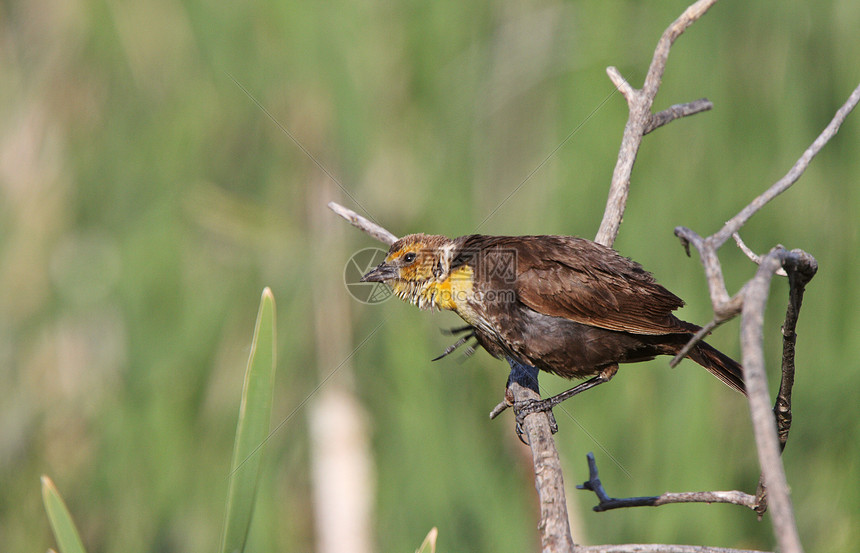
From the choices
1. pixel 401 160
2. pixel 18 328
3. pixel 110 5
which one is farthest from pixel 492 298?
pixel 110 5

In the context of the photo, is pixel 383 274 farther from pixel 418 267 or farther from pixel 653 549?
pixel 653 549

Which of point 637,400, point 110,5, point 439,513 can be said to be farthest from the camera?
point 110,5

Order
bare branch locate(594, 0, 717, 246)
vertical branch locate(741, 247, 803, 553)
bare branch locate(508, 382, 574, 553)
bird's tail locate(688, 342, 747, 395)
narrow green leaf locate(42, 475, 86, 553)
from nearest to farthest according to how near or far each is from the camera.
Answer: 1. vertical branch locate(741, 247, 803, 553)
2. narrow green leaf locate(42, 475, 86, 553)
3. bare branch locate(508, 382, 574, 553)
4. bare branch locate(594, 0, 717, 246)
5. bird's tail locate(688, 342, 747, 395)

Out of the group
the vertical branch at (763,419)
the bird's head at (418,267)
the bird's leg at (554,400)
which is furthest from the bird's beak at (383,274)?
the vertical branch at (763,419)

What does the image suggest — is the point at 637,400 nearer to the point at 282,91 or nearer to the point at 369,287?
the point at 369,287

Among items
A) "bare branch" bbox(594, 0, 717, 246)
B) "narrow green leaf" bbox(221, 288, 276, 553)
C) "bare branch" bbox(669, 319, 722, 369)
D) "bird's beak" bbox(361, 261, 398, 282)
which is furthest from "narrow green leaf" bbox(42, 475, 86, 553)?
"bare branch" bbox(594, 0, 717, 246)

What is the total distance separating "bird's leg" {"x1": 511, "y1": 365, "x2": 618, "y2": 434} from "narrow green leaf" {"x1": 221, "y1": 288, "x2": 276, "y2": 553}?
123 centimetres

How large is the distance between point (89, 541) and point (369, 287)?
144cm

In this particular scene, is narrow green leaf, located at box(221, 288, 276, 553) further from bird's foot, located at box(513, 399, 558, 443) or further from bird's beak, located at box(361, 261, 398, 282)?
bird's beak, located at box(361, 261, 398, 282)

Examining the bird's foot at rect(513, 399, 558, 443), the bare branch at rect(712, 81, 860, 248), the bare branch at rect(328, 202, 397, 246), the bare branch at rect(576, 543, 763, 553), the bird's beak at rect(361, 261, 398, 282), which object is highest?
the bare branch at rect(328, 202, 397, 246)

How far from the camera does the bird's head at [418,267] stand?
2.70 m

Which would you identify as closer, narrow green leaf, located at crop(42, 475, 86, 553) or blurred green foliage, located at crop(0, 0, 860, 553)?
narrow green leaf, located at crop(42, 475, 86, 553)

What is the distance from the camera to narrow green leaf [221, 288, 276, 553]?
132 centimetres

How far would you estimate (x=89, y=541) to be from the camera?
116 inches
